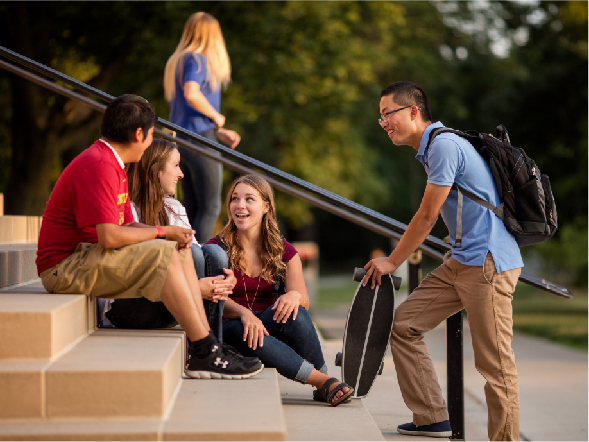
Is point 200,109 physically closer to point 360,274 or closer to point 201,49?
point 201,49

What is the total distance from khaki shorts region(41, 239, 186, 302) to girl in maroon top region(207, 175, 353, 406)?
653mm

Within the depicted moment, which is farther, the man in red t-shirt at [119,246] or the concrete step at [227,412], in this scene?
the man in red t-shirt at [119,246]

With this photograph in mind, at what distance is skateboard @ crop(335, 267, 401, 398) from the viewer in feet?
12.9

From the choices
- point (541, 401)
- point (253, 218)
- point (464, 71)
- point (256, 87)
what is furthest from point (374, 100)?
point (253, 218)

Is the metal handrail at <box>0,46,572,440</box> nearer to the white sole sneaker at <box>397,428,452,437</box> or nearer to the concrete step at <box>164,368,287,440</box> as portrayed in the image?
the white sole sneaker at <box>397,428,452,437</box>

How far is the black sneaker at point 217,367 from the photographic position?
3.42m

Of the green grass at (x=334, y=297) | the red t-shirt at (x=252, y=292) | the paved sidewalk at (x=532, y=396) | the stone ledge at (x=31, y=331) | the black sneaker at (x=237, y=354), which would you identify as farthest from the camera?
the green grass at (x=334, y=297)

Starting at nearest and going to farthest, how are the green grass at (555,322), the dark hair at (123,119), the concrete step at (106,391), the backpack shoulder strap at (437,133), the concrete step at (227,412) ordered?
the concrete step at (227,412)
the concrete step at (106,391)
the dark hair at (123,119)
the backpack shoulder strap at (437,133)
the green grass at (555,322)

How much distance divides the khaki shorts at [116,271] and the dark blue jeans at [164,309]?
8.6 inches

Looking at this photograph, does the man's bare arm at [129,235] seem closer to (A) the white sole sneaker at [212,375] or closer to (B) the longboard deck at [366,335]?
(A) the white sole sneaker at [212,375]

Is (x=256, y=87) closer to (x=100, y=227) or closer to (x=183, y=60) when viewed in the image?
(x=183, y=60)

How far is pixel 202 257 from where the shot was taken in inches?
149

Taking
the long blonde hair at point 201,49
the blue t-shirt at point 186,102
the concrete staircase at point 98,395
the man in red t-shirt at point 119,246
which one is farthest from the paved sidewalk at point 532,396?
the long blonde hair at point 201,49

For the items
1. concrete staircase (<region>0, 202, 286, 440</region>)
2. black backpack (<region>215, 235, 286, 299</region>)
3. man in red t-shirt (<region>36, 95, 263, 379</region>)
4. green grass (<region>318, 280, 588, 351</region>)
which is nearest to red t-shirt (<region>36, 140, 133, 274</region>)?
man in red t-shirt (<region>36, 95, 263, 379</region>)
